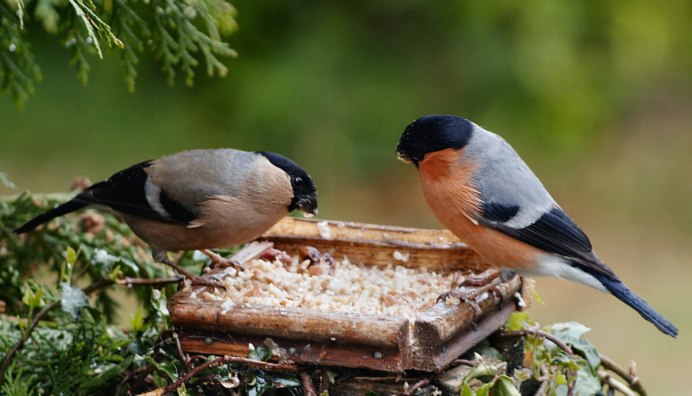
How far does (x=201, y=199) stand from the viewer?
9.98 ft

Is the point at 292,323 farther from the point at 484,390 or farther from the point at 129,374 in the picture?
the point at 129,374

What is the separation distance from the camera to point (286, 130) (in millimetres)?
6523

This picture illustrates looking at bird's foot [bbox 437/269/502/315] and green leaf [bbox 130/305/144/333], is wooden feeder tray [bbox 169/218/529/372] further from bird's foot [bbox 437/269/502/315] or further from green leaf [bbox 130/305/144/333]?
green leaf [bbox 130/305/144/333]

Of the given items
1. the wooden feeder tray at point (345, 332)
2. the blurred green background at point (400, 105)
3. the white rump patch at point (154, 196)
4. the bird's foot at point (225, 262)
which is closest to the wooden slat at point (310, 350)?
the wooden feeder tray at point (345, 332)

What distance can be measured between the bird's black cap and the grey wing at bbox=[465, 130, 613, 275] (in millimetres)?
488

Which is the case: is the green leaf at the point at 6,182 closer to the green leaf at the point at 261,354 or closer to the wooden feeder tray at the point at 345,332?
the wooden feeder tray at the point at 345,332

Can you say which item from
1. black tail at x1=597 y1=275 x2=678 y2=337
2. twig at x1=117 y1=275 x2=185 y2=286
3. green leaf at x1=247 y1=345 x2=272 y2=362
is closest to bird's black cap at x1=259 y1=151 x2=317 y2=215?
twig at x1=117 y1=275 x2=185 y2=286

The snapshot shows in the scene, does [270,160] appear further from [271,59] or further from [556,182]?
[556,182]

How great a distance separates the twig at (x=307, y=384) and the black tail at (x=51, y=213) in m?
1.06

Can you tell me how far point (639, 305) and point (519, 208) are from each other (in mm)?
441

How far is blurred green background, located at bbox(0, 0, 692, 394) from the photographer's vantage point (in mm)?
6410

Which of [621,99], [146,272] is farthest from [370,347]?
[621,99]

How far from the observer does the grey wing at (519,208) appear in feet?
9.77

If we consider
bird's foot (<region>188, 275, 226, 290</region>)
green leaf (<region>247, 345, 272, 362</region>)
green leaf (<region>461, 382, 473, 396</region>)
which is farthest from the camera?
bird's foot (<region>188, 275, 226, 290</region>)
